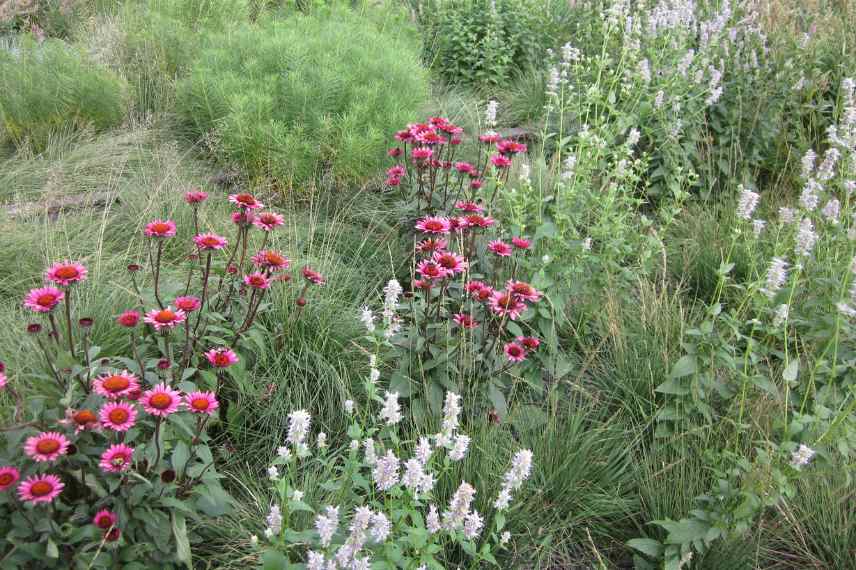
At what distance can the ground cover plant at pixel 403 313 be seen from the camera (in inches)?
76.2

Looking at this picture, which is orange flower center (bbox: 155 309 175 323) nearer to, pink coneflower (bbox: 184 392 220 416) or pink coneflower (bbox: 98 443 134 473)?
pink coneflower (bbox: 184 392 220 416)

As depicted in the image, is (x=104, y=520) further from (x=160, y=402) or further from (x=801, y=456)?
(x=801, y=456)

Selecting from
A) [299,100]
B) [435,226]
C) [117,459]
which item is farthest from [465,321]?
[299,100]

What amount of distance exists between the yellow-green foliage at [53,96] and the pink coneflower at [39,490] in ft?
11.3

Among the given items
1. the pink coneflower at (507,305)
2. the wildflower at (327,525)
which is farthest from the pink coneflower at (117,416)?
the pink coneflower at (507,305)

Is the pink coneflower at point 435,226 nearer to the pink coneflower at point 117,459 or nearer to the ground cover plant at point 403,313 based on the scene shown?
the ground cover plant at point 403,313

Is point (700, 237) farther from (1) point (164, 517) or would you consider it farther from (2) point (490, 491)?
(1) point (164, 517)

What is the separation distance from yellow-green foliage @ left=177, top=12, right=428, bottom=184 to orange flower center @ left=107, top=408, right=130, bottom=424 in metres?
2.58

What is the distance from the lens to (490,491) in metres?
2.45

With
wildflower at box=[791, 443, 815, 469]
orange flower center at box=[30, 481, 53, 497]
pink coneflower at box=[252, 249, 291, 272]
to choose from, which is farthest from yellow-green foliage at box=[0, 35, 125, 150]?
wildflower at box=[791, 443, 815, 469]

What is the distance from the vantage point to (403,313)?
309 centimetres

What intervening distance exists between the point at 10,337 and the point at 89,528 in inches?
46.1

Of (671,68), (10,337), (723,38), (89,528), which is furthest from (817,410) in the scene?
(723,38)

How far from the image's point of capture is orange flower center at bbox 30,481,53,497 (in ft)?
5.29
